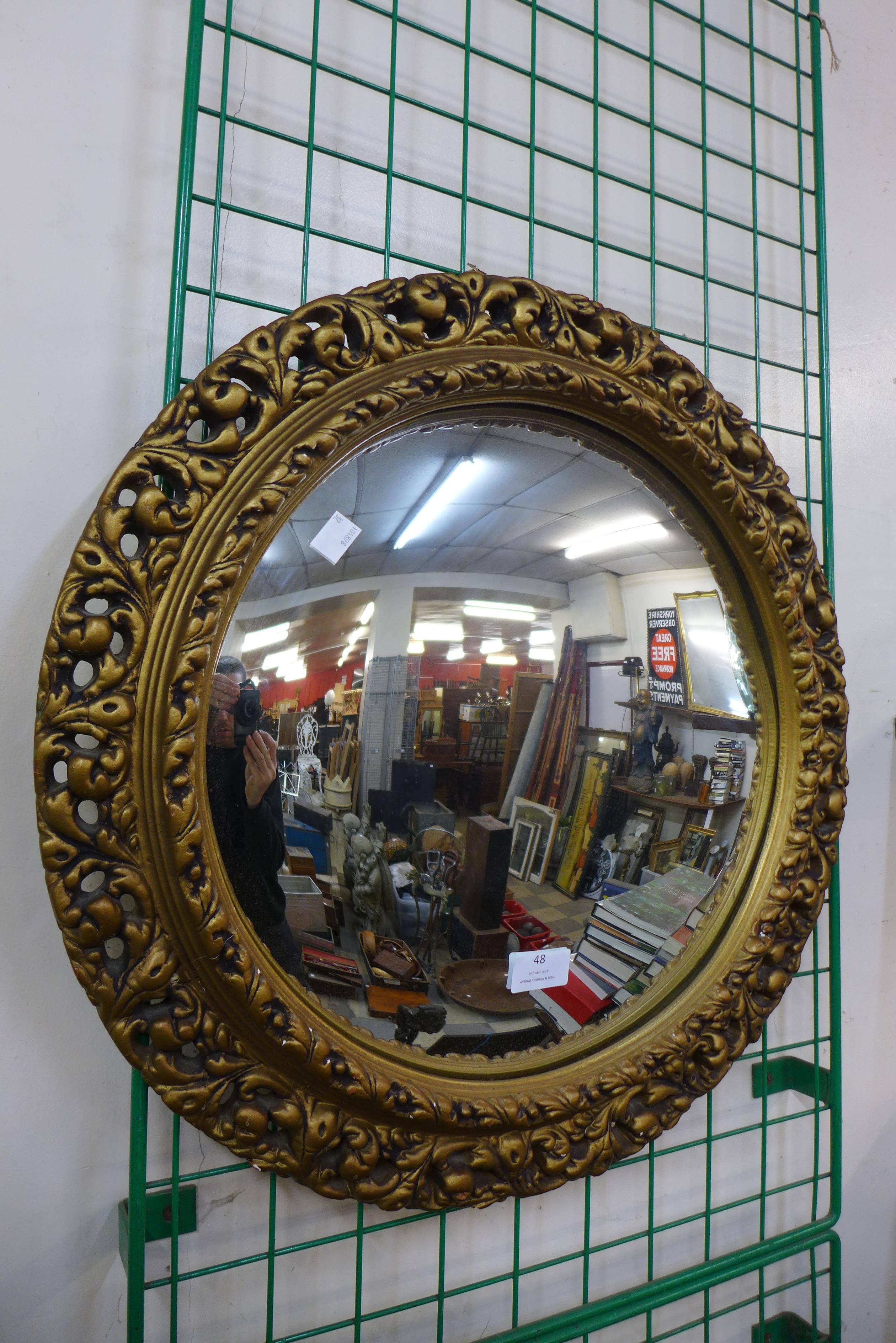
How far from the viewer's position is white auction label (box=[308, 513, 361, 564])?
0.61m

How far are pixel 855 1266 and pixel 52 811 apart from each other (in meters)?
1.23

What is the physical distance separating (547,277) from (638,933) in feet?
2.38

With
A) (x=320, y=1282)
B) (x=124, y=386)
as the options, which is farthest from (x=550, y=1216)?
(x=124, y=386)

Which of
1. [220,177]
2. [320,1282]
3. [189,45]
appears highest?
[189,45]

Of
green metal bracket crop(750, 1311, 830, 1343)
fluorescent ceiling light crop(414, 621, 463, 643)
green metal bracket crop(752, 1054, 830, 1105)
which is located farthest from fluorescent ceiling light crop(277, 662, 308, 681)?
green metal bracket crop(750, 1311, 830, 1343)

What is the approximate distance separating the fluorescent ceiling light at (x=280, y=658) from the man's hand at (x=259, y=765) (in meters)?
0.05

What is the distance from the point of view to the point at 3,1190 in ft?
1.93

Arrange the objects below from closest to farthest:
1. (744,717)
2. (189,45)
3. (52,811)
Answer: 1. (52,811)
2. (189,45)
3. (744,717)

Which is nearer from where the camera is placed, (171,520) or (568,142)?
(171,520)

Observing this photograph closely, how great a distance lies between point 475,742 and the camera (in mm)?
637

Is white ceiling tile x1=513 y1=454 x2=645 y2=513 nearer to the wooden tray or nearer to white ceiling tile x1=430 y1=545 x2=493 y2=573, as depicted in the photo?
white ceiling tile x1=430 y1=545 x2=493 y2=573

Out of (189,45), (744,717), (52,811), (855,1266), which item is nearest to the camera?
(52,811)

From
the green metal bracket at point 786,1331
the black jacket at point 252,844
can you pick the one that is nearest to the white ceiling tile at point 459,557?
the black jacket at point 252,844

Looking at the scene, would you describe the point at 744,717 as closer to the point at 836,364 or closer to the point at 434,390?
the point at 434,390
